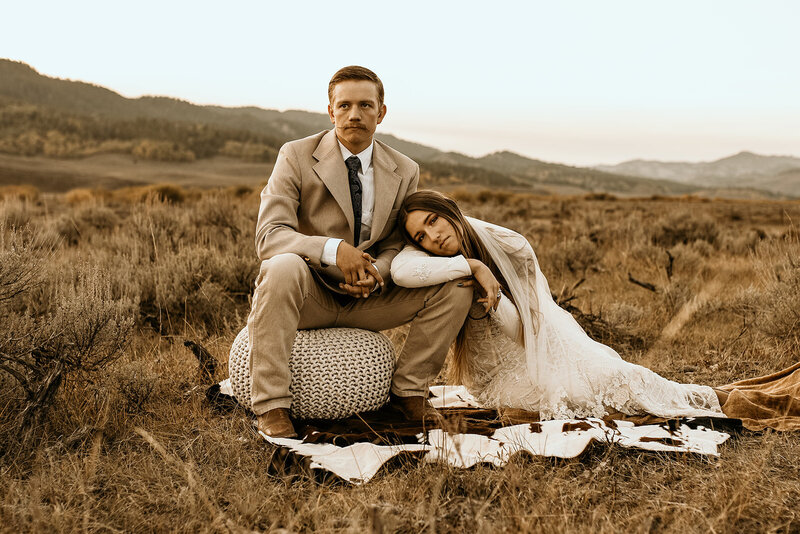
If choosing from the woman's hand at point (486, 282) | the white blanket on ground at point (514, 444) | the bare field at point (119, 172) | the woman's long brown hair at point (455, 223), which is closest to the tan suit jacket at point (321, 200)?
the woman's long brown hair at point (455, 223)

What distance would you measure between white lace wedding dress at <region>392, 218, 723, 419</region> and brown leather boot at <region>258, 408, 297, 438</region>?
3.29ft

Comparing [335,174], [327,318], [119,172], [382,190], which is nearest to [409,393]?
[327,318]

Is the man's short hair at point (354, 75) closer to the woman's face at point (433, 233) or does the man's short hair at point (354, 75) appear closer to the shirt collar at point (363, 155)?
the shirt collar at point (363, 155)

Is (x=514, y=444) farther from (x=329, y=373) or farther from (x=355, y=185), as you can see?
(x=355, y=185)

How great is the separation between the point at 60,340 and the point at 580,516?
2.97 m

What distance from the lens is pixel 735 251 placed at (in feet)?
35.5

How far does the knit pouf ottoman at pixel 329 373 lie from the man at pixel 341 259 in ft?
0.46

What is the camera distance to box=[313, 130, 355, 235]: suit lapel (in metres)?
3.75

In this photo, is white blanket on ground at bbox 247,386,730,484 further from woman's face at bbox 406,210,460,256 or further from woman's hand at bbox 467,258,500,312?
woman's face at bbox 406,210,460,256

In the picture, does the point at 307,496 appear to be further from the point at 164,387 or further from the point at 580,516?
the point at 164,387

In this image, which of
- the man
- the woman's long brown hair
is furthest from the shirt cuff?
the woman's long brown hair

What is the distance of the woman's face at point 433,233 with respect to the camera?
370 cm

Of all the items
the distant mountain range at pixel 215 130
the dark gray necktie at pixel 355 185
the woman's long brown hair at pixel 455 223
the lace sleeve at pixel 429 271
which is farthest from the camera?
the distant mountain range at pixel 215 130

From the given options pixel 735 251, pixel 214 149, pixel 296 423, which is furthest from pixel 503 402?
pixel 214 149
